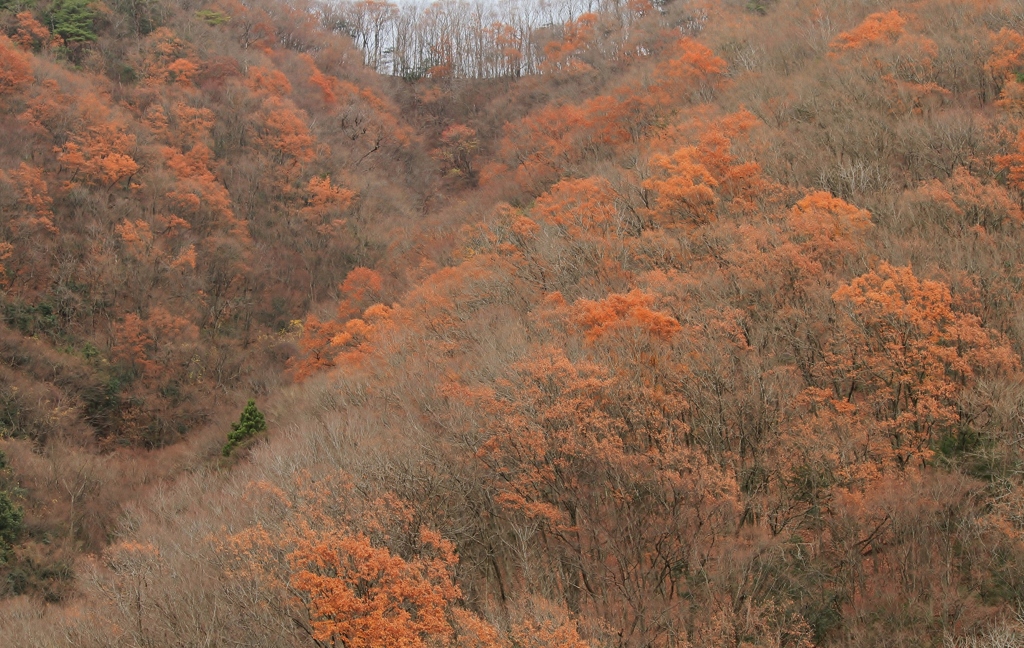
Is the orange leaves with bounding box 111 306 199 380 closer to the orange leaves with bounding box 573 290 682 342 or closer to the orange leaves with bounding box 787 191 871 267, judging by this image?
the orange leaves with bounding box 573 290 682 342

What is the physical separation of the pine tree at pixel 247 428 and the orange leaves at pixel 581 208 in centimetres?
1877

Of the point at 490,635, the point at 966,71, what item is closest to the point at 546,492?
the point at 490,635

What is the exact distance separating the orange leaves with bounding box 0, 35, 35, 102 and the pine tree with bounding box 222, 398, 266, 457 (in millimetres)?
33279

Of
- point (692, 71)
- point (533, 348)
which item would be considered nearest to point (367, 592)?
point (533, 348)

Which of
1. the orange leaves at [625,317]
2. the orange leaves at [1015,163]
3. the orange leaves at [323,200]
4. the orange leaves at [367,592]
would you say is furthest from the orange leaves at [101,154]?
the orange leaves at [1015,163]

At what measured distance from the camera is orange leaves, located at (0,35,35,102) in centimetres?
5547

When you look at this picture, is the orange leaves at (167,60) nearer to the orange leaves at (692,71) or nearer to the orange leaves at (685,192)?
the orange leaves at (692,71)

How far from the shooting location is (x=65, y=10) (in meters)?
69.4

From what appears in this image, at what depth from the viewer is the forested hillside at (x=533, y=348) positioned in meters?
20.6

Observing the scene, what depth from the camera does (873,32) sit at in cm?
4984

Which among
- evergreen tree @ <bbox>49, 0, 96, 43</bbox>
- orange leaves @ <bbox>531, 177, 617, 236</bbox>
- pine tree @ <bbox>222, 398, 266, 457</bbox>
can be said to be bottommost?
pine tree @ <bbox>222, 398, 266, 457</bbox>

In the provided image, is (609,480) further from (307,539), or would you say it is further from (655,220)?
(655,220)

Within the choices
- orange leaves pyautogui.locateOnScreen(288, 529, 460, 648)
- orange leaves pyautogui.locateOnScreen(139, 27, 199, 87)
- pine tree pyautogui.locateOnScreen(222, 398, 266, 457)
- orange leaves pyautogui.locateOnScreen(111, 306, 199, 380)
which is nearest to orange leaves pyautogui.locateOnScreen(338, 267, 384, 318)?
orange leaves pyautogui.locateOnScreen(111, 306, 199, 380)

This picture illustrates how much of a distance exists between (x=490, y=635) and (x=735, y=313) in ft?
45.7
